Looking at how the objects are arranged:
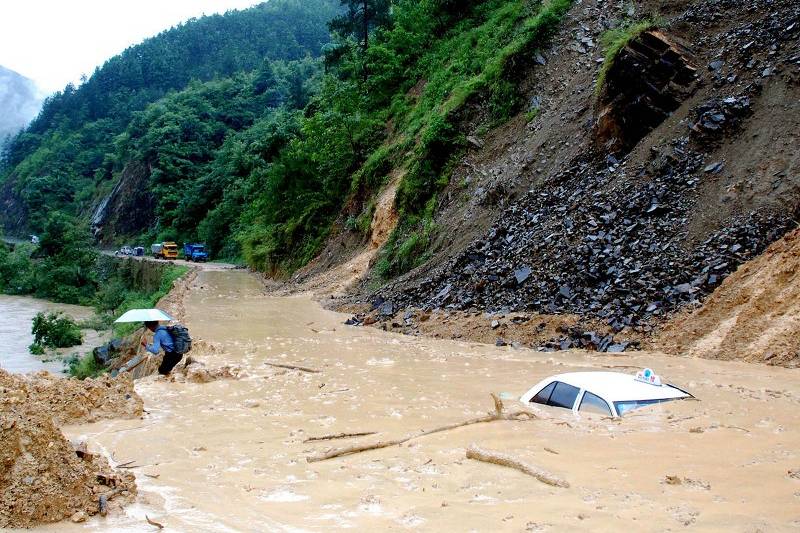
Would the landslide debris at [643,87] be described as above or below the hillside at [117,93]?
below

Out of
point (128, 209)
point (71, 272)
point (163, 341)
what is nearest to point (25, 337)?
point (71, 272)

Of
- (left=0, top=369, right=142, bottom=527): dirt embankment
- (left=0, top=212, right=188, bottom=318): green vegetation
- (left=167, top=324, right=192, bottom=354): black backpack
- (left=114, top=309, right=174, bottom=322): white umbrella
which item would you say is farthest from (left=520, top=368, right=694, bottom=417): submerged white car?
(left=0, top=212, right=188, bottom=318): green vegetation

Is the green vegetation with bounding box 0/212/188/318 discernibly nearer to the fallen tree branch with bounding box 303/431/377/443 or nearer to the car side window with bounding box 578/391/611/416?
the fallen tree branch with bounding box 303/431/377/443

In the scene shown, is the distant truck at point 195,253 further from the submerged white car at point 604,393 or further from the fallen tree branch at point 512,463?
the fallen tree branch at point 512,463

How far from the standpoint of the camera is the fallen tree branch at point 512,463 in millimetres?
4965

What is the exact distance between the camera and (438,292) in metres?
16.7

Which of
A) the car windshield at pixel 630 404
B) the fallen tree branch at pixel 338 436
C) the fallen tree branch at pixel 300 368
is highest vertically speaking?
the car windshield at pixel 630 404

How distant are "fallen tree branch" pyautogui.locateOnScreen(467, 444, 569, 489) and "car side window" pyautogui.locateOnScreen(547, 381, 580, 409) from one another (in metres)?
1.59

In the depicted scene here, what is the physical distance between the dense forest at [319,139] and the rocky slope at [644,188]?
11.1ft

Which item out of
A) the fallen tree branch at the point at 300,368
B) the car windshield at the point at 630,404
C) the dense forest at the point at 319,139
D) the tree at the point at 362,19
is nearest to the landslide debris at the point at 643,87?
the dense forest at the point at 319,139

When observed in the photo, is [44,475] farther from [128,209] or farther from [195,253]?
[128,209]

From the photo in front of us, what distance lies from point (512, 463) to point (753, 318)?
7.03 meters

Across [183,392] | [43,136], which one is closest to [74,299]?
[183,392]

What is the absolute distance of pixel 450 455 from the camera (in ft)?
19.4
